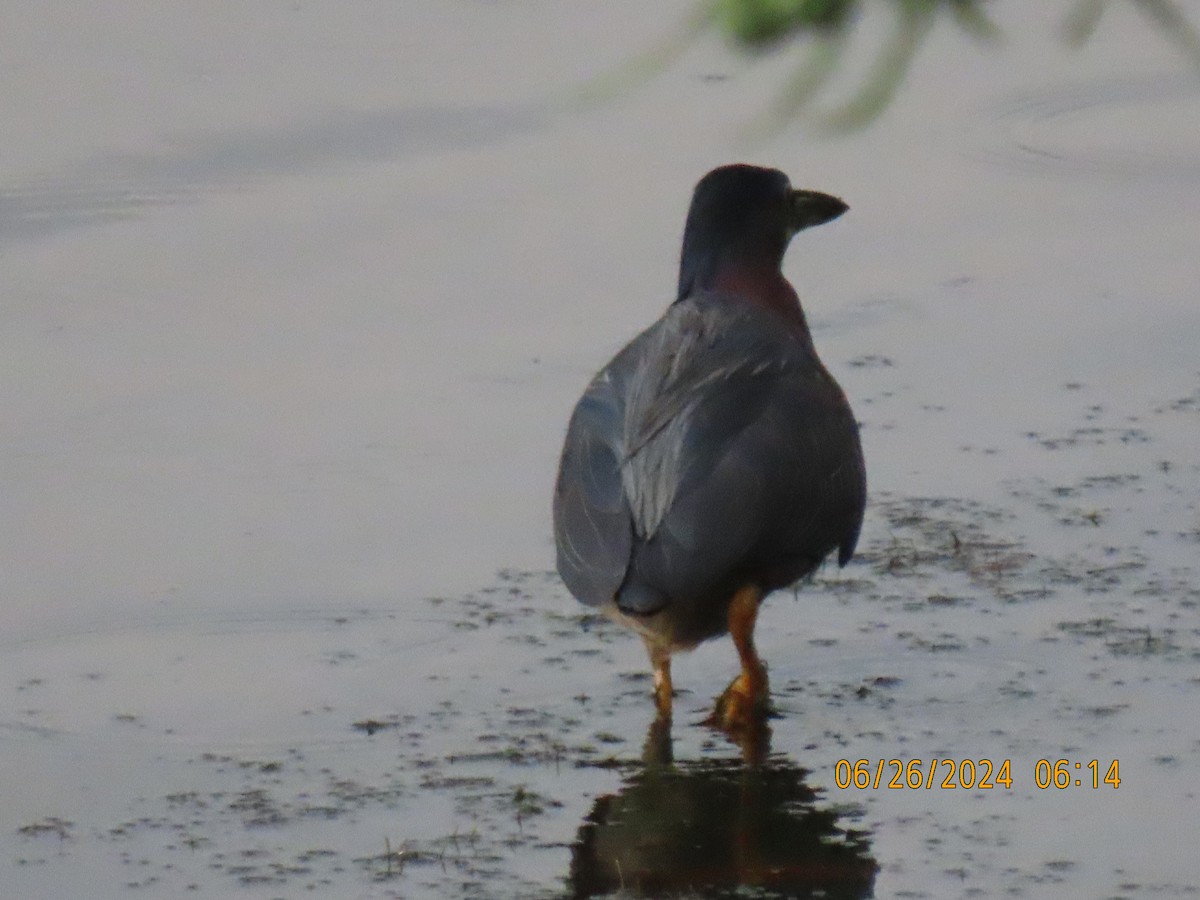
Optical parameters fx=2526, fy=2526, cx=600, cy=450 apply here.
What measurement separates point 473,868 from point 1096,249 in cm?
520

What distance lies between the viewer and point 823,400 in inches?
225

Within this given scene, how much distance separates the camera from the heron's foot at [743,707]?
5.49 m

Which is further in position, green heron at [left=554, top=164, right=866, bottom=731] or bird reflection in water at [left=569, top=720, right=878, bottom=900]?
green heron at [left=554, top=164, right=866, bottom=731]

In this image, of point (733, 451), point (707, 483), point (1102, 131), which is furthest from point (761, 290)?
point (1102, 131)

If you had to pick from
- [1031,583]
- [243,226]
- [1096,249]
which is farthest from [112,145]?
[1031,583]

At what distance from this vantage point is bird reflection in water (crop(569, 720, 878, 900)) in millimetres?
4703

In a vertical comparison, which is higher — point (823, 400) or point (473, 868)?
point (823, 400)

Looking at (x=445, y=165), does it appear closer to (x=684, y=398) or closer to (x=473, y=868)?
(x=684, y=398)

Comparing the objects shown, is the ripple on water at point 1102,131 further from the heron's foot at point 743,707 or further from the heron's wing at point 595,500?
the heron's foot at point 743,707

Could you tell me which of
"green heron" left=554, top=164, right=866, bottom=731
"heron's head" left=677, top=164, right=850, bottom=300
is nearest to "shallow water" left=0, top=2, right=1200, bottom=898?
"green heron" left=554, top=164, right=866, bottom=731

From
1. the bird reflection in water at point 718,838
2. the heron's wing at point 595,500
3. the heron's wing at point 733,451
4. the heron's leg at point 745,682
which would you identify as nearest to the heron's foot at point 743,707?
the heron's leg at point 745,682

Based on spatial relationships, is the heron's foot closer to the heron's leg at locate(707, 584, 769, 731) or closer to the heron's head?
the heron's leg at locate(707, 584, 769, 731)

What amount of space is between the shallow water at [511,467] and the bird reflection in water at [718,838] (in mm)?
12

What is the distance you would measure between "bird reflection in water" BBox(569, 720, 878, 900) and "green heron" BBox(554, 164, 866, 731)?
0.27 meters
